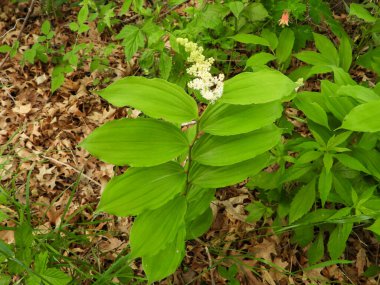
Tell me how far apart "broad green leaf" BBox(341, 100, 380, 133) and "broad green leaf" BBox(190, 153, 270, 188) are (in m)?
0.41

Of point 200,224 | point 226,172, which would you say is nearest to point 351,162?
point 226,172

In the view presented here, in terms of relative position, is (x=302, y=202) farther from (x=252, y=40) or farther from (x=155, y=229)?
(x=252, y=40)

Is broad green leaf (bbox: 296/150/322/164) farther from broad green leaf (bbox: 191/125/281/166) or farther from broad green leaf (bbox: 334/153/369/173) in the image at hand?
broad green leaf (bbox: 191/125/281/166)

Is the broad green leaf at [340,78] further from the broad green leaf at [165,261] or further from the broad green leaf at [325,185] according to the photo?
the broad green leaf at [165,261]

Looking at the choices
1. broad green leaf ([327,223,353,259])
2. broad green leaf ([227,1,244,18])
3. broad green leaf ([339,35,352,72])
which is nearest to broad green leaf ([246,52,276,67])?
broad green leaf ([227,1,244,18])

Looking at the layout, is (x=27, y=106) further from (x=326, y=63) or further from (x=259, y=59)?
(x=326, y=63)

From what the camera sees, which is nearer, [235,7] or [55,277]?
[55,277]

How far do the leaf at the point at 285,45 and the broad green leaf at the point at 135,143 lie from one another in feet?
4.62

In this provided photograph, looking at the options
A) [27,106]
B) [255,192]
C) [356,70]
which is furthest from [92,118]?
[356,70]

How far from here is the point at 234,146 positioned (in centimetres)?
150

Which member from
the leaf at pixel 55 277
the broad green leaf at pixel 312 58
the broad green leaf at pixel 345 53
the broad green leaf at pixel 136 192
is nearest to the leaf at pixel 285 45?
the broad green leaf at pixel 312 58

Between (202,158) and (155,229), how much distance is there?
1.19 ft

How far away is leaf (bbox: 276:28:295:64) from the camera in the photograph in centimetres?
256

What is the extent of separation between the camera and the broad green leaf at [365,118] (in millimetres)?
1562
